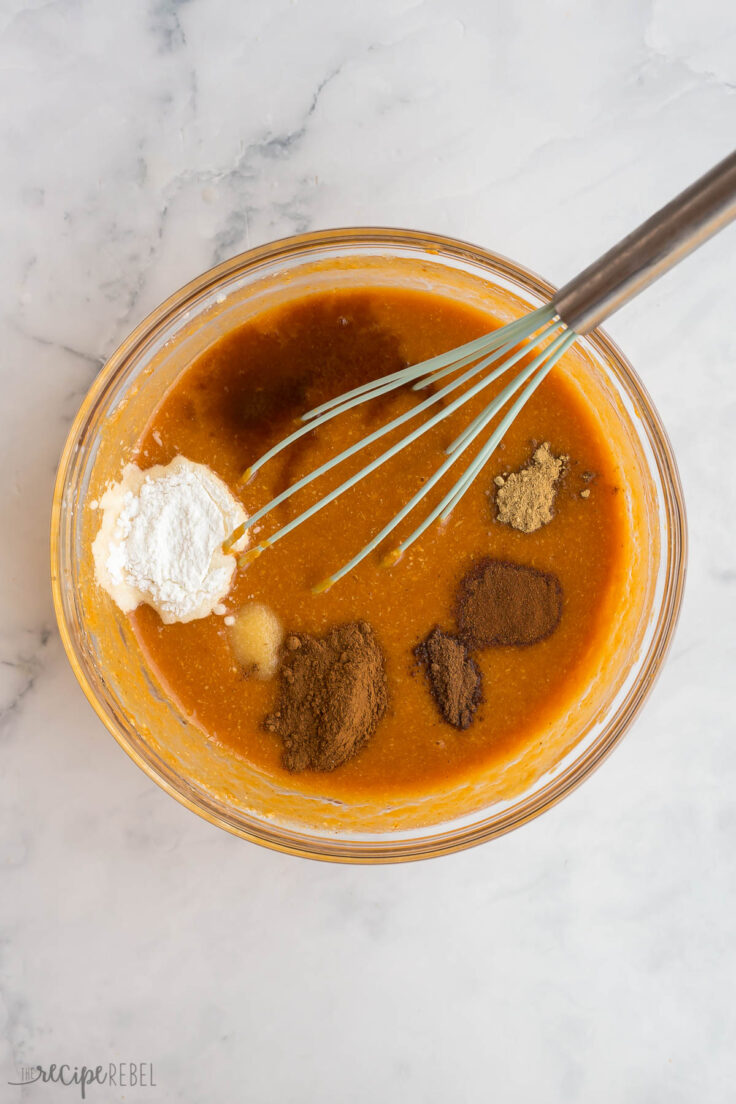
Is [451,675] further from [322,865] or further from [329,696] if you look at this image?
[322,865]

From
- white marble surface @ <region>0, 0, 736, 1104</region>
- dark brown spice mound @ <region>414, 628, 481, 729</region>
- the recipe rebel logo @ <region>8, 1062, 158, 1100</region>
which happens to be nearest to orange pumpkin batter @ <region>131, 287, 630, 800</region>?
dark brown spice mound @ <region>414, 628, 481, 729</region>

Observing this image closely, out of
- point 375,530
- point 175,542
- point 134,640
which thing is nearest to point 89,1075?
point 134,640

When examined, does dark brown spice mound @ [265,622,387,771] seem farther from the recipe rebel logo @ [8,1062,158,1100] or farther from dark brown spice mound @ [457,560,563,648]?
the recipe rebel logo @ [8,1062,158,1100]

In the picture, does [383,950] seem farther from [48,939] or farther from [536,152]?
[536,152]

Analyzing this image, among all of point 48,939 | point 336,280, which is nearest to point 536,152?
point 336,280

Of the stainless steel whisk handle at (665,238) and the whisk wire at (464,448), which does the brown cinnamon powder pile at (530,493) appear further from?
the stainless steel whisk handle at (665,238)

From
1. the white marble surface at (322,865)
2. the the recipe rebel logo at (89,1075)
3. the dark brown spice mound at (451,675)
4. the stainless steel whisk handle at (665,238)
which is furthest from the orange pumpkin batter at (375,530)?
the the recipe rebel logo at (89,1075)
